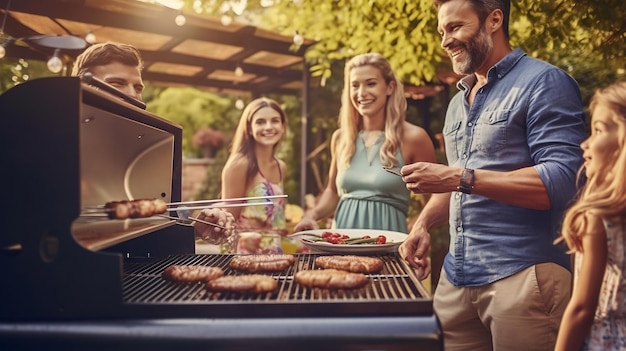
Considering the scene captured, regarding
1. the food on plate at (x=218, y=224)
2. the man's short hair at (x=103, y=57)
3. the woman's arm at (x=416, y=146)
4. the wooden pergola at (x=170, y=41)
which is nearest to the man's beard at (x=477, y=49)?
the woman's arm at (x=416, y=146)

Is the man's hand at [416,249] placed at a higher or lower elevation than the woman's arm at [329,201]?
lower

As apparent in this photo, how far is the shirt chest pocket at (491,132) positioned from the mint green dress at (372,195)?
1.18 metres

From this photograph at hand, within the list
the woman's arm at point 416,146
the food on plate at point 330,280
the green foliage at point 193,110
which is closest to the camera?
the food on plate at point 330,280

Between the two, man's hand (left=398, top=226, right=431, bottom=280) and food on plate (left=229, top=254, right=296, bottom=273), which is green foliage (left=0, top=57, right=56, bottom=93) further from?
man's hand (left=398, top=226, right=431, bottom=280)

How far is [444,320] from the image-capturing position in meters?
2.46

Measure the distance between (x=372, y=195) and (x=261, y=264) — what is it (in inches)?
60.5

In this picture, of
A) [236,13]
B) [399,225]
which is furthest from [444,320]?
[236,13]

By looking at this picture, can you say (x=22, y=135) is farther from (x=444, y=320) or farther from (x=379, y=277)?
(x=444, y=320)

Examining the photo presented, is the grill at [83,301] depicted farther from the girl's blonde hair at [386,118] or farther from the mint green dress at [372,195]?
the girl's blonde hair at [386,118]

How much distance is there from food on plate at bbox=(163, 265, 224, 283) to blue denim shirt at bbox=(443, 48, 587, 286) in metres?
1.16

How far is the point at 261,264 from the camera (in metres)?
2.10

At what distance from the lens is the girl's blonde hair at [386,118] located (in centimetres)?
354

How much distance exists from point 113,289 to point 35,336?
0.26m

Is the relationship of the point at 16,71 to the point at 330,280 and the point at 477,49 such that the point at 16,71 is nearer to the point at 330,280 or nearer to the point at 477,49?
the point at 477,49
